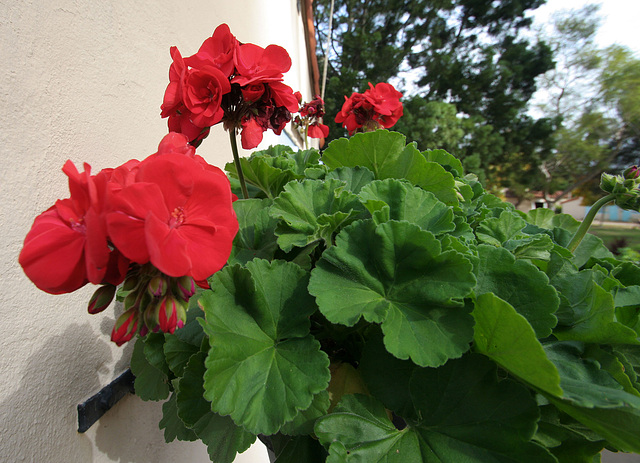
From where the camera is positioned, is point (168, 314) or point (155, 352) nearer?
point (168, 314)

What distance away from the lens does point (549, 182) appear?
13.4 m

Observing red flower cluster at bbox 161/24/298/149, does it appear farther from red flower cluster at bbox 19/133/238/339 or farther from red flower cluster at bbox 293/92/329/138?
red flower cluster at bbox 293/92/329/138

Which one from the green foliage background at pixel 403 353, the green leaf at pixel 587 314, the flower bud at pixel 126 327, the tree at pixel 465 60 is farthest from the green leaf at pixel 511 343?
the tree at pixel 465 60

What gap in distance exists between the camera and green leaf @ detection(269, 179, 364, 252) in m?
0.51

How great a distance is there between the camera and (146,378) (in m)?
0.56

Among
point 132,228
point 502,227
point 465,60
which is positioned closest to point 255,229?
point 132,228

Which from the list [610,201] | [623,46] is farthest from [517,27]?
[610,201]

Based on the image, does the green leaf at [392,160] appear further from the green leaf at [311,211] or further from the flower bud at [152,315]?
the flower bud at [152,315]

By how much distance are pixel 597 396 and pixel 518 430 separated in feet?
0.27

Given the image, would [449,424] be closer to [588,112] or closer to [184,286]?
[184,286]

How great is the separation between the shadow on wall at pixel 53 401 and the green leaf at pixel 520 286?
0.61 m

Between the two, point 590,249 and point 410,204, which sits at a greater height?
point 410,204

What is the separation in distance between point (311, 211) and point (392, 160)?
238 millimetres

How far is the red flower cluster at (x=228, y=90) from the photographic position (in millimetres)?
496
